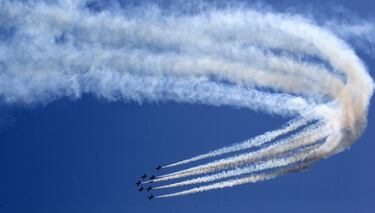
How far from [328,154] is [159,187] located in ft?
54.0

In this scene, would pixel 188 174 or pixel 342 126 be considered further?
pixel 188 174

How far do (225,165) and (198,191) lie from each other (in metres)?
4.17

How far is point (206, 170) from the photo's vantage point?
2576 inches

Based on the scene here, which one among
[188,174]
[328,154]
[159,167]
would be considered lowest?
[328,154]

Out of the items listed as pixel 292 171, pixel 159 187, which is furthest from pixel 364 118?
pixel 159 187

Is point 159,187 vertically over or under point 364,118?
over

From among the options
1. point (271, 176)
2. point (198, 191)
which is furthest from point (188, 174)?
point (271, 176)

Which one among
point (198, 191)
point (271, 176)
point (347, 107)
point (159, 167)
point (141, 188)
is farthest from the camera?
point (141, 188)

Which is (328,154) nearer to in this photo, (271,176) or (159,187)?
(271,176)

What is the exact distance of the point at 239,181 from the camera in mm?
64000

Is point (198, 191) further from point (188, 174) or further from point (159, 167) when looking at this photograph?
point (159, 167)

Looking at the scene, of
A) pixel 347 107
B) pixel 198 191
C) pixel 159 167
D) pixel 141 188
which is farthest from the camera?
pixel 141 188

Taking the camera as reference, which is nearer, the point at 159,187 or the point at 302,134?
the point at 302,134

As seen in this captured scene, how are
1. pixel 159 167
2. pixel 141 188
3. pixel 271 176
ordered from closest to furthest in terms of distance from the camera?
pixel 271 176 → pixel 159 167 → pixel 141 188
